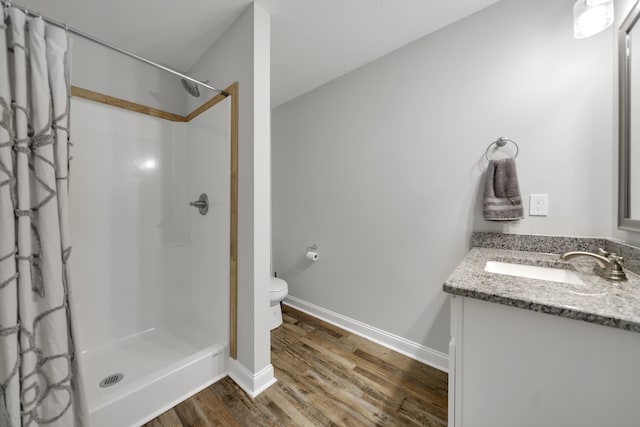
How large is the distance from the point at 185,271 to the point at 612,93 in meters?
2.80

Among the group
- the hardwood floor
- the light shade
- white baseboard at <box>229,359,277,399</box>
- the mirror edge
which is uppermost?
the light shade

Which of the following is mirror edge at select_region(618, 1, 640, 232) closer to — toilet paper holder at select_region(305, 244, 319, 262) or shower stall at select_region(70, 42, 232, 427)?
toilet paper holder at select_region(305, 244, 319, 262)

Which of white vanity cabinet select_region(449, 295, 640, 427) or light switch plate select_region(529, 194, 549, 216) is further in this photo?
light switch plate select_region(529, 194, 549, 216)

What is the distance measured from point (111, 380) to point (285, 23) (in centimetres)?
240

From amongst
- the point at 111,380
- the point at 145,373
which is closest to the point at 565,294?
the point at 145,373

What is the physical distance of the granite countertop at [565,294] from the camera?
0.54 meters

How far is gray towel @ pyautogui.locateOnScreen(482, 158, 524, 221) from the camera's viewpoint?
119cm

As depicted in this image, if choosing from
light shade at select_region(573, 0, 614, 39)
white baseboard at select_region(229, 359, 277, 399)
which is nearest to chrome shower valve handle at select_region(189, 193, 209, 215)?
white baseboard at select_region(229, 359, 277, 399)

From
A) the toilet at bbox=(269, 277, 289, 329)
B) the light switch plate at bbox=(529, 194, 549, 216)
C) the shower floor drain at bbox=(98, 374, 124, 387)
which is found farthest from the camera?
the toilet at bbox=(269, 277, 289, 329)

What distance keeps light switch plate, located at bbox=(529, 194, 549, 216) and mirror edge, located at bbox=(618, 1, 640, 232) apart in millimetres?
228

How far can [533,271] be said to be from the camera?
1.07 m

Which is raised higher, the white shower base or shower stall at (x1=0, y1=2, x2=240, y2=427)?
shower stall at (x1=0, y1=2, x2=240, y2=427)

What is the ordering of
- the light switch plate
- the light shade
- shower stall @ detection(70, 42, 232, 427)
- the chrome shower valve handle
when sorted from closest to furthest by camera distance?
the light shade < the light switch plate < shower stall @ detection(70, 42, 232, 427) < the chrome shower valve handle

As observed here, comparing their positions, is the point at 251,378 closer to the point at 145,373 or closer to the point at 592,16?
the point at 145,373
